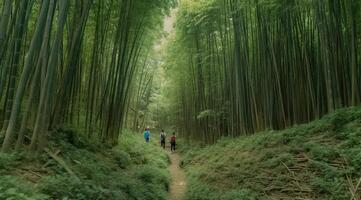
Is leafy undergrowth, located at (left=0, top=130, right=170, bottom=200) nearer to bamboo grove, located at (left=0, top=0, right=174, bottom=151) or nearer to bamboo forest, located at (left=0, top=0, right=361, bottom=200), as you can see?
bamboo forest, located at (left=0, top=0, right=361, bottom=200)

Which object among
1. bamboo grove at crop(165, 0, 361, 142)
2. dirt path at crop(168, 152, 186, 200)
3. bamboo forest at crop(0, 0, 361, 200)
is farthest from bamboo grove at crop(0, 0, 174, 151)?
bamboo grove at crop(165, 0, 361, 142)

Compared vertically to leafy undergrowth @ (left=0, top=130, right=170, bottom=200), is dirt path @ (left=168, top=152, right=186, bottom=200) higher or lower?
lower

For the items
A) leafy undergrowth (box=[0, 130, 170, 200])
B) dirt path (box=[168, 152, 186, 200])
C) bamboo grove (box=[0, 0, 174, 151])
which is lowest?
dirt path (box=[168, 152, 186, 200])

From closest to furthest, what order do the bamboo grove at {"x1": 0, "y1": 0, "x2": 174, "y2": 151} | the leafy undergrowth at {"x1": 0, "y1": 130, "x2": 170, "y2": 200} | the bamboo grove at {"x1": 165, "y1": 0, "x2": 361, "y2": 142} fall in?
the leafy undergrowth at {"x1": 0, "y1": 130, "x2": 170, "y2": 200}
the bamboo grove at {"x1": 0, "y1": 0, "x2": 174, "y2": 151}
the bamboo grove at {"x1": 165, "y1": 0, "x2": 361, "y2": 142}

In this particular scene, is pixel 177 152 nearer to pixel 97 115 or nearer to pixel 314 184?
→ pixel 97 115

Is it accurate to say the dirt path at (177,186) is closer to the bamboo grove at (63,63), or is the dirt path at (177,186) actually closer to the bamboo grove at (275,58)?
the bamboo grove at (63,63)

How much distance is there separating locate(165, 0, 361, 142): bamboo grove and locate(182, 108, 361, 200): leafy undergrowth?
919mm

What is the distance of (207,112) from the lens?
31.4 ft

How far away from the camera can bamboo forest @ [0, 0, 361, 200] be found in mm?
3367

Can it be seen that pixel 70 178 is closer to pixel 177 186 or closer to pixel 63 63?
pixel 63 63

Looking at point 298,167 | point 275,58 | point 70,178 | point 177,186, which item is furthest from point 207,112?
point 70,178

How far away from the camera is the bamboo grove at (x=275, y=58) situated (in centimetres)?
518

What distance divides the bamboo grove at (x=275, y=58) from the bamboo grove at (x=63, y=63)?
224 centimetres

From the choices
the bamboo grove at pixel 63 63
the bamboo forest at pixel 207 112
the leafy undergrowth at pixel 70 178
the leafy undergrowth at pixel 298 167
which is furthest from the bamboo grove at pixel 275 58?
the leafy undergrowth at pixel 70 178
